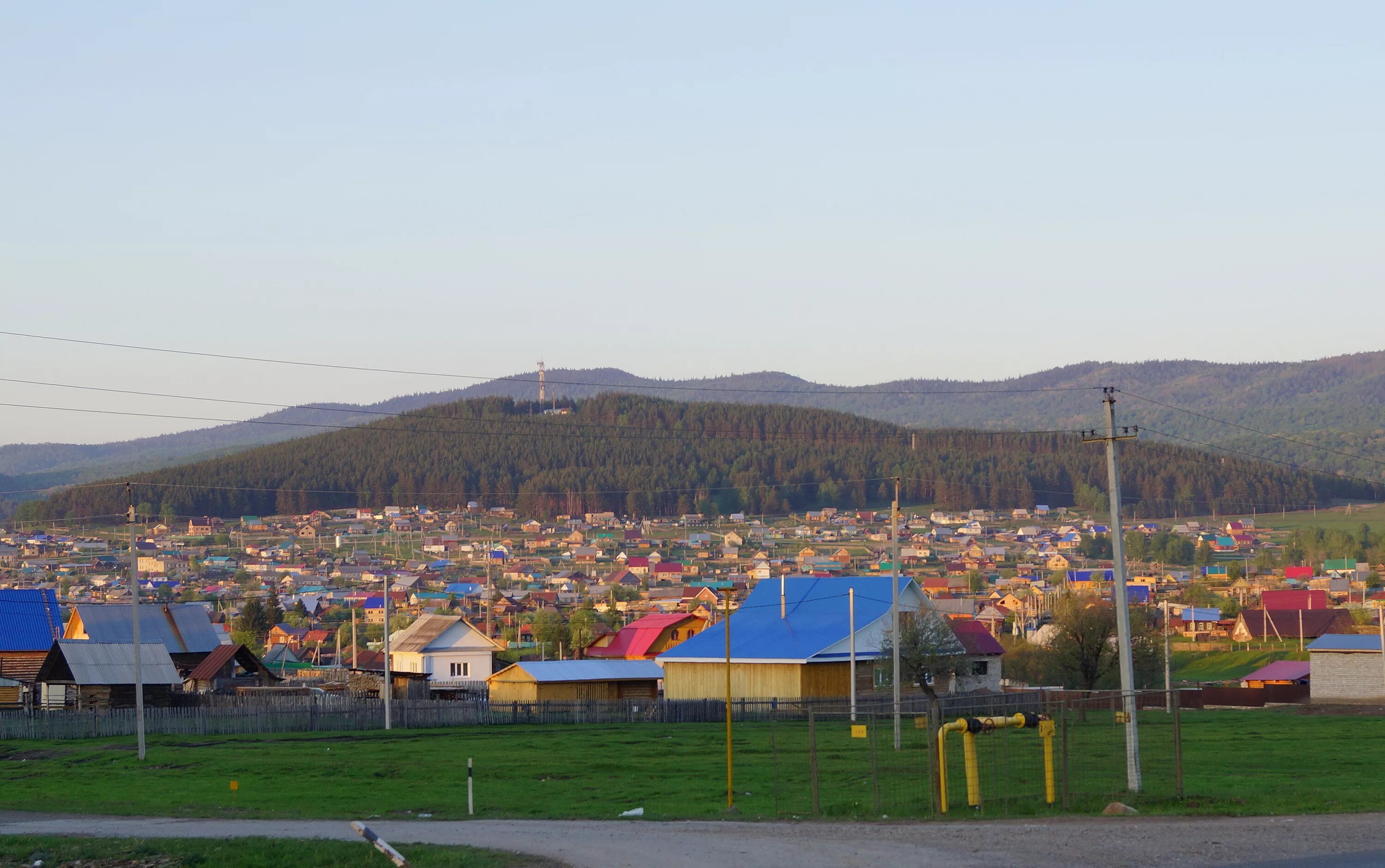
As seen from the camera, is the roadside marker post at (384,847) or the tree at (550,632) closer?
the roadside marker post at (384,847)

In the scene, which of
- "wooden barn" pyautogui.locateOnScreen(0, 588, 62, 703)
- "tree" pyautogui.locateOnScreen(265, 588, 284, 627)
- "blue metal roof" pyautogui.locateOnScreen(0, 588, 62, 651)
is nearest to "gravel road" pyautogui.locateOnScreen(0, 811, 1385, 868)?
"wooden barn" pyautogui.locateOnScreen(0, 588, 62, 703)

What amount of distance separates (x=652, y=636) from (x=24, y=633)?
32470 millimetres

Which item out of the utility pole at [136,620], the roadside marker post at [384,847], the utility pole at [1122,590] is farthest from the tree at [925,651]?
the roadside marker post at [384,847]

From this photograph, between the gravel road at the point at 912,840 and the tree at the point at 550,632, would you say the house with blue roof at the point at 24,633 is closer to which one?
the tree at the point at 550,632

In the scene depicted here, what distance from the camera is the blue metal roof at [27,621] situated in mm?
60812

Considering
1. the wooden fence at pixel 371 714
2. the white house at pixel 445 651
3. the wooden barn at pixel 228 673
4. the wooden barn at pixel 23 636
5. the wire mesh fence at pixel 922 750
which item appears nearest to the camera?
the wire mesh fence at pixel 922 750

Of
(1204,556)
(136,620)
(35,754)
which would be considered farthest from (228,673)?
(1204,556)

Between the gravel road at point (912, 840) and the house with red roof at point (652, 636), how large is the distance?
56.2 meters

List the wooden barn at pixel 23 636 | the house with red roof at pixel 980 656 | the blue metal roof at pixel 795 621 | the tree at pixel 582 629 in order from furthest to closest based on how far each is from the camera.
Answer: the tree at pixel 582 629 < the house with red roof at pixel 980 656 < the blue metal roof at pixel 795 621 < the wooden barn at pixel 23 636

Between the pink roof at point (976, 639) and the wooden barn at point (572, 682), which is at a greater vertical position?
the pink roof at point (976, 639)

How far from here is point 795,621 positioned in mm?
64938

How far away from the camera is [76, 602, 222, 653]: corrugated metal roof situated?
6894 centimetres

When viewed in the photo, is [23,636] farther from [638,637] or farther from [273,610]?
[273,610]

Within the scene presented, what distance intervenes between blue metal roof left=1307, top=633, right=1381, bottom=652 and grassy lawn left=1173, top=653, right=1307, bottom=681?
47.4ft
